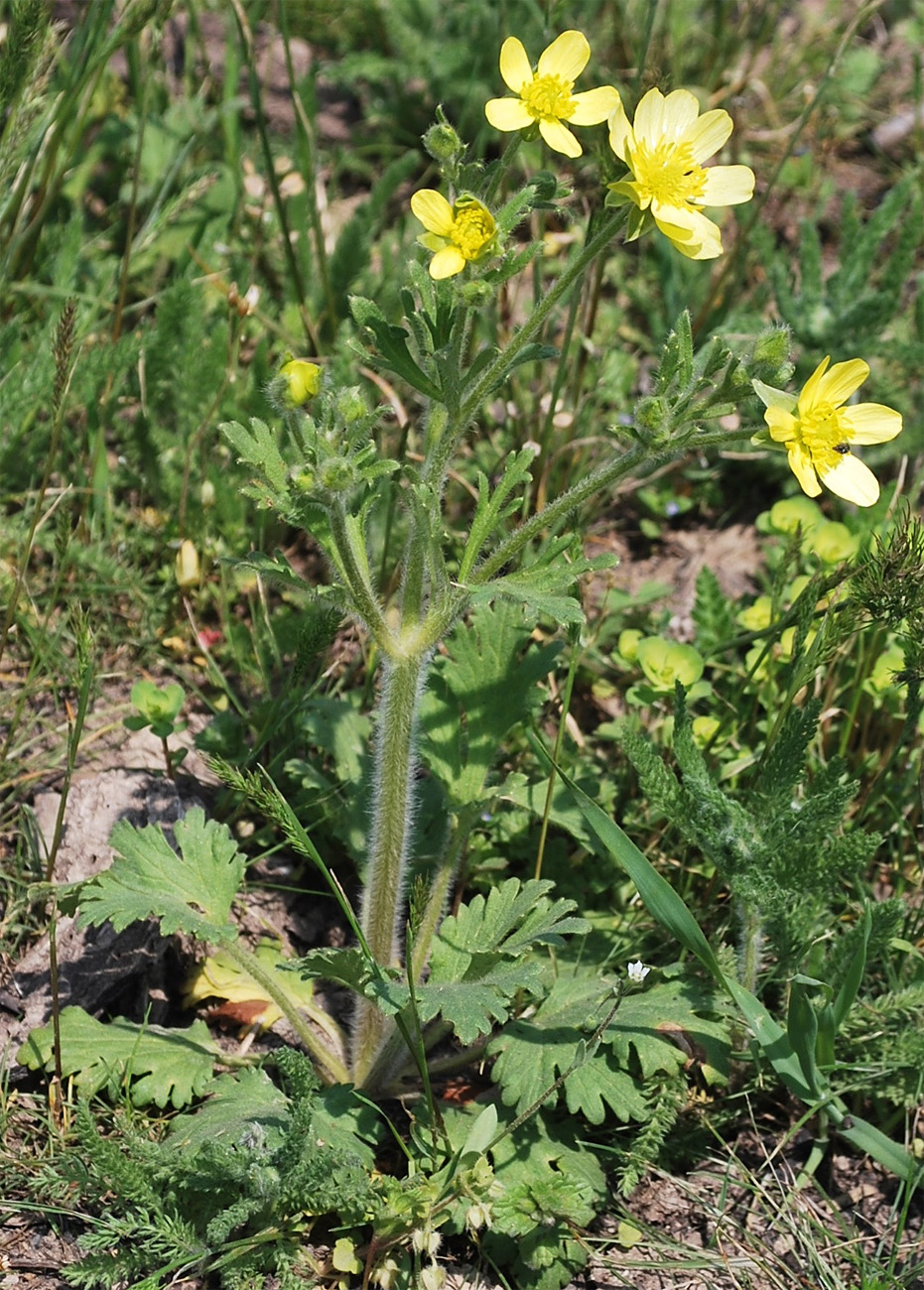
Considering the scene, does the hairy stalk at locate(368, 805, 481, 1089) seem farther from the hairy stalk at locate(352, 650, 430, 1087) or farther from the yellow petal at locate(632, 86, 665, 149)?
the yellow petal at locate(632, 86, 665, 149)

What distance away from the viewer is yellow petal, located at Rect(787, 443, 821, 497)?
7.63ft

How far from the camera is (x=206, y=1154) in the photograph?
242 cm

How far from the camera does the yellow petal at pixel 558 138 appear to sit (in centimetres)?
240

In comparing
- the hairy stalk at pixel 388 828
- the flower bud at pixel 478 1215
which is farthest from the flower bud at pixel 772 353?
the flower bud at pixel 478 1215

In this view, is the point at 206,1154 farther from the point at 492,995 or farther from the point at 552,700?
the point at 552,700

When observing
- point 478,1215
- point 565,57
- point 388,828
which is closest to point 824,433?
point 565,57

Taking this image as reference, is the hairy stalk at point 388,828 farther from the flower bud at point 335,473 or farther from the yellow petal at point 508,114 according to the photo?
the yellow petal at point 508,114

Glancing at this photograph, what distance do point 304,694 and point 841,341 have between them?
2.29m

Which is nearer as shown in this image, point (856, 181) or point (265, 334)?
point (265, 334)

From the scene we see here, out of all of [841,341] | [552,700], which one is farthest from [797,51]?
[552,700]

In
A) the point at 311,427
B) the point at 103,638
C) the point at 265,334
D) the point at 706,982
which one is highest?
the point at 311,427

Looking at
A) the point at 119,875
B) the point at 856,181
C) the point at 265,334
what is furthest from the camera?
the point at 856,181

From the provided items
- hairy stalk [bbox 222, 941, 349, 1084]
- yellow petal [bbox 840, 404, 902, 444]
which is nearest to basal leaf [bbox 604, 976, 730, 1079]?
hairy stalk [bbox 222, 941, 349, 1084]

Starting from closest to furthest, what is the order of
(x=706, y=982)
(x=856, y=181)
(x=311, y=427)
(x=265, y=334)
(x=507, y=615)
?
(x=311, y=427) → (x=706, y=982) → (x=507, y=615) → (x=265, y=334) → (x=856, y=181)
